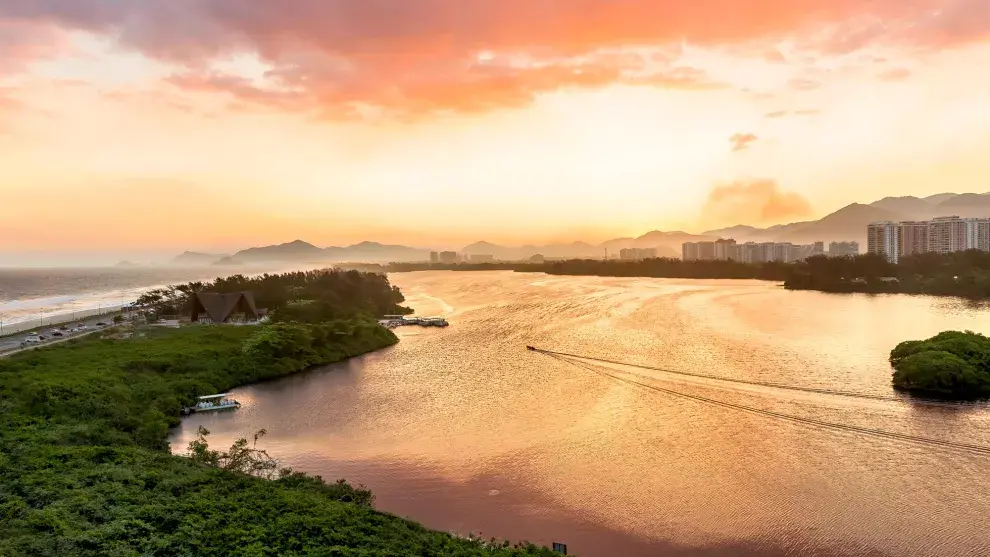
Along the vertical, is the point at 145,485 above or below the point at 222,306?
below

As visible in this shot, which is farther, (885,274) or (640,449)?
(885,274)

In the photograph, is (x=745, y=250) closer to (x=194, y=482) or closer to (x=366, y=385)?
(x=366, y=385)

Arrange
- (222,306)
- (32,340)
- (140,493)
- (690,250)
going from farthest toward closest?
A: (690,250) → (222,306) → (32,340) → (140,493)

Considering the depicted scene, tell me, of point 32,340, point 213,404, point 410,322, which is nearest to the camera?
point 213,404

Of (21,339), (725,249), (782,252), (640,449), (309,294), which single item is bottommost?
(640,449)

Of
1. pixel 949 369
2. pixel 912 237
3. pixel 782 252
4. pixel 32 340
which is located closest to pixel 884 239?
pixel 912 237

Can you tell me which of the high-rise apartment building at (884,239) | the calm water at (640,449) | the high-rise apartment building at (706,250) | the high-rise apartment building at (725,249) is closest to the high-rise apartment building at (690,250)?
the high-rise apartment building at (706,250)

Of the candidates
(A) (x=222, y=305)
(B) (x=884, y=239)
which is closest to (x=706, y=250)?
(B) (x=884, y=239)

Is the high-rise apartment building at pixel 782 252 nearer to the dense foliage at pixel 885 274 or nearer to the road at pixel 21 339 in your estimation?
the dense foliage at pixel 885 274

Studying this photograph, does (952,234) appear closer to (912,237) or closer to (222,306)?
(912,237)
